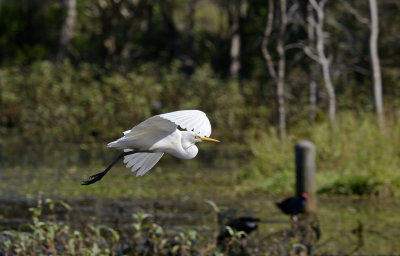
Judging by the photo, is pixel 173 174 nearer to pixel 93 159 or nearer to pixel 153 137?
pixel 93 159

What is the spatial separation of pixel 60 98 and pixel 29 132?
170 cm

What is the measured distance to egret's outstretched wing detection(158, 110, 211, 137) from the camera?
5.18 m

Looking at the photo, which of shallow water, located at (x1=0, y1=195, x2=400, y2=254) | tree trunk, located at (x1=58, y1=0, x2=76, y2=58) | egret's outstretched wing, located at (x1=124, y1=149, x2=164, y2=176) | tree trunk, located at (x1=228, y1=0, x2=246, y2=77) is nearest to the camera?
egret's outstretched wing, located at (x1=124, y1=149, x2=164, y2=176)

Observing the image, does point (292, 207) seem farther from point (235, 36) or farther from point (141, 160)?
point (235, 36)

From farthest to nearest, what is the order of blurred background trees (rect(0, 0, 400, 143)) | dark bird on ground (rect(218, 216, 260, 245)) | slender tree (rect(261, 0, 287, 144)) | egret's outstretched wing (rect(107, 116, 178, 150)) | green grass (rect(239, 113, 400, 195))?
blurred background trees (rect(0, 0, 400, 143)), slender tree (rect(261, 0, 287, 144)), green grass (rect(239, 113, 400, 195)), dark bird on ground (rect(218, 216, 260, 245)), egret's outstretched wing (rect(107, 116, 178, 150))

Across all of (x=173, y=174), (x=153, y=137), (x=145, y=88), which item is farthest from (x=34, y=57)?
(x=153, y=137)

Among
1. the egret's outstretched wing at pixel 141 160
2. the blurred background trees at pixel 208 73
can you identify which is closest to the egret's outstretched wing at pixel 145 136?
the egret's outstretched wing at pixel 141 160

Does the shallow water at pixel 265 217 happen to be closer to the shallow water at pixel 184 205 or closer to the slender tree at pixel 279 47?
the shallow water at pixel 184 205

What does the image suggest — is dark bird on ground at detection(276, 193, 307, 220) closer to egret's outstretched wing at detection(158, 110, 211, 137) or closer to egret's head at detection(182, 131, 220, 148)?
egret's head at detection(182, 131, 220, 148)

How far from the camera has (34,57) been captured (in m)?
32.2

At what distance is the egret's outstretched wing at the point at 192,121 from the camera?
5184 mm

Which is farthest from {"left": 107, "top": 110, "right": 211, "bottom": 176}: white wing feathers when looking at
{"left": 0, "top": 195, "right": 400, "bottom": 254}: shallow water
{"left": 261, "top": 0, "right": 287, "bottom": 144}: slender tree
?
{"left": 261, "top": 0, "right": 287, "bottom": 144}: slender tree

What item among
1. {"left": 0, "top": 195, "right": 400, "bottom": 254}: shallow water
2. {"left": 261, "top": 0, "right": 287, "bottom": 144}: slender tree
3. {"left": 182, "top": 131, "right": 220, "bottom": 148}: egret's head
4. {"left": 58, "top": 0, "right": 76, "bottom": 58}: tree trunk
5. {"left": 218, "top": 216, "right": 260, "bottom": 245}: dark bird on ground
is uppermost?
{"left": 58, "top": 0, "right": 76, "bottom": 58}: tree trunk

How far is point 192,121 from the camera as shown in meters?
5.32
